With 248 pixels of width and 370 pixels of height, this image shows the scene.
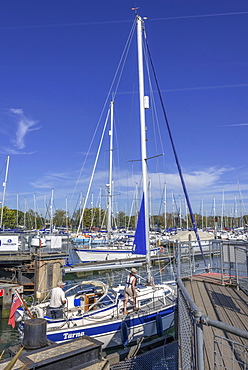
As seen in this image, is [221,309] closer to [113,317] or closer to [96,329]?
[96,329]

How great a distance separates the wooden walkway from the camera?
444 centimetres

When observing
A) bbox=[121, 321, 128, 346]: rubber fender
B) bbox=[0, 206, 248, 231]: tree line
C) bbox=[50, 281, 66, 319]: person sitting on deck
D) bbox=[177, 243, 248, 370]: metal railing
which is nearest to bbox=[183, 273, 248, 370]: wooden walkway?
bbox=[177, 243, 248, 370]: metal railing

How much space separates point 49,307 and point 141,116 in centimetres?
1081

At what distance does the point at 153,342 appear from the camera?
39.1ft

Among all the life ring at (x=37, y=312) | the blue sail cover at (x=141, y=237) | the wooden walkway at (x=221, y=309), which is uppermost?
the blue sail cover at (x=141, y=237)

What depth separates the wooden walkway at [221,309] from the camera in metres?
4.44

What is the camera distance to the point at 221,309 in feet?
22.2

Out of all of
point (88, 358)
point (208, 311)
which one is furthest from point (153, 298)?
point (88, 358)

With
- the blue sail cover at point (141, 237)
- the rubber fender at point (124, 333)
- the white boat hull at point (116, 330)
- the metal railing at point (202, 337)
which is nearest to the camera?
the metal railing at point (202, 337)

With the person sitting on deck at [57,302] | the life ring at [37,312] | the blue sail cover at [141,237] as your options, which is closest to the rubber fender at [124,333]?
the person sitting on deck at [57,302]

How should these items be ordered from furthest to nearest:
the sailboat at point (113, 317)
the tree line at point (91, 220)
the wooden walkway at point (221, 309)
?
1. the tree line at point (91, 220)
2. the sailboat at point (113, 317)
3. the wooden walkway at point (221, 309)

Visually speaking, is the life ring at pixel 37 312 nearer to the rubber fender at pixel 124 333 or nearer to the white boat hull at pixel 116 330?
the white boat hull at pixel 116 330

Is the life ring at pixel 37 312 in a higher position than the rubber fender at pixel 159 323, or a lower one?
higher

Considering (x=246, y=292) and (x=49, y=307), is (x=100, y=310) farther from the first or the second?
(x=246, y=292)
